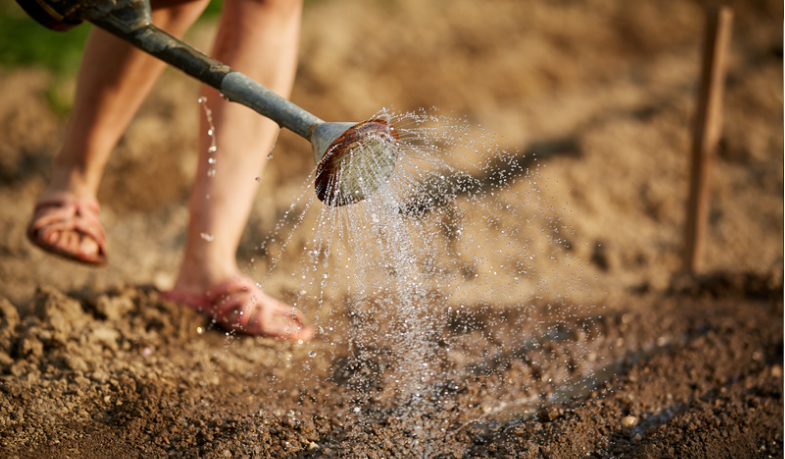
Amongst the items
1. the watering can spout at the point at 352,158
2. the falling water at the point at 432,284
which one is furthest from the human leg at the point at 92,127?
the watering can spout at the point at 352,158

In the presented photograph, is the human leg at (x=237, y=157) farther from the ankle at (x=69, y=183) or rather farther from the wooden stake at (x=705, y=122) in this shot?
the wooden stake at (x=705, y=122)

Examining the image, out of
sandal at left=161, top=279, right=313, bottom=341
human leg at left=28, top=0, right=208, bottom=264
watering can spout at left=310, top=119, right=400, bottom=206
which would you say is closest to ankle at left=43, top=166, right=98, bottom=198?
human leg at left=28, top=0, right=208, bottom=264

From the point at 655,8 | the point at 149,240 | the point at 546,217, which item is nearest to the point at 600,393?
the point at 546,217

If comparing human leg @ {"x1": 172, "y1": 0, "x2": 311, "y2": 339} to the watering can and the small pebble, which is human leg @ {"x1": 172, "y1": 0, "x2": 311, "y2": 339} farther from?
the small pebble

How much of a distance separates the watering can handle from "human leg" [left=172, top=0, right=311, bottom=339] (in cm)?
48

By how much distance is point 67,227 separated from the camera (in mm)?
2098

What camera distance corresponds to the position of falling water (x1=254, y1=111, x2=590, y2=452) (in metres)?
1.96

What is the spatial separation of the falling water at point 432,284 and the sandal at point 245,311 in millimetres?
122

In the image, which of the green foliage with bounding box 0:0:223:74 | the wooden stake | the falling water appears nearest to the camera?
the falling water

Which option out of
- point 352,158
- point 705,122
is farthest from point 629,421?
point 705,122

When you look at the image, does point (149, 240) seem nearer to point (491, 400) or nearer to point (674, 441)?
point (491, 400)

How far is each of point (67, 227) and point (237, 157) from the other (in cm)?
50

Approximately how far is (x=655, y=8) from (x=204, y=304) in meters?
4.19

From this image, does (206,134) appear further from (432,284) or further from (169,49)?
(432,284)
